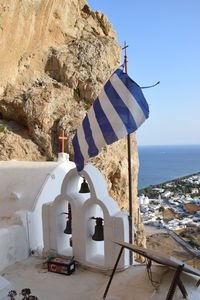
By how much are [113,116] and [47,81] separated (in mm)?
17821

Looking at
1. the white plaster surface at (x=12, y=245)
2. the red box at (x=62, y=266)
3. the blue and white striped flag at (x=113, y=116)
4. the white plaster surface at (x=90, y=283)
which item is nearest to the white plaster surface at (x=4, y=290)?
the white plaster surface at (x=90, y=283)

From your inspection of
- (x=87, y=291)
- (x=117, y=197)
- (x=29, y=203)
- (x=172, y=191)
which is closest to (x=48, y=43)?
(x=117, y=197)

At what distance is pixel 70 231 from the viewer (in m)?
4.68

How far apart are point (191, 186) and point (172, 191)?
7.56 meters

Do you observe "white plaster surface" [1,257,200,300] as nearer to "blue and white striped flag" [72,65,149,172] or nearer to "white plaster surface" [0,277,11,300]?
"white plaster surface" [0,277,11,300]

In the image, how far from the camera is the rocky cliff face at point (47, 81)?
1770 centimetres

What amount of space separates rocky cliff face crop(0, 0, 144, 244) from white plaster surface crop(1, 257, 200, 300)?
13327 millimetres

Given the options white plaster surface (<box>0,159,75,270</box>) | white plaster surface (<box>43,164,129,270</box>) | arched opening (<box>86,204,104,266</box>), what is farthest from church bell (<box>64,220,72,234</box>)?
white plaster surface (<box>0,159,75,270</box>)

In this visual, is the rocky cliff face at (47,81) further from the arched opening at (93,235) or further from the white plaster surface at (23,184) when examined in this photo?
the arched opening at (93,235)

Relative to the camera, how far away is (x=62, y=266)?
4246mm

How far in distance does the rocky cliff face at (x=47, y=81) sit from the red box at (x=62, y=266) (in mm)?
13272

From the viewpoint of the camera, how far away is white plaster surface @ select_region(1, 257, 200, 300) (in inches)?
113

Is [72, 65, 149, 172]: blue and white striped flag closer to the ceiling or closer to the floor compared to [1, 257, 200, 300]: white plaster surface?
closer to the ceiling

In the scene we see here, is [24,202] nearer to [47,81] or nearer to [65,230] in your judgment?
[65,230]
